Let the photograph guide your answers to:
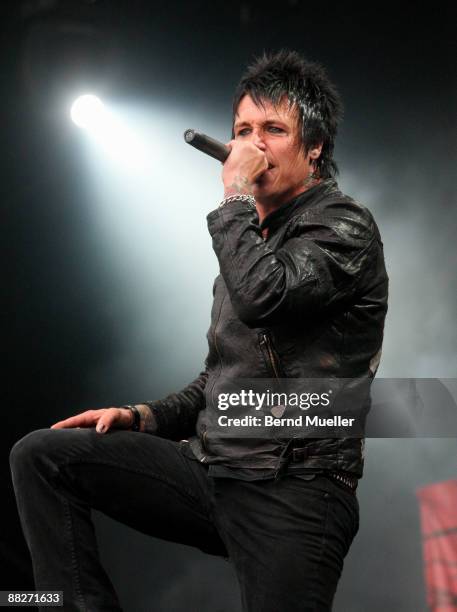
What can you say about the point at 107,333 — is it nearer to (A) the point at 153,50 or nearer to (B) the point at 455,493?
(A) the point at 153,50

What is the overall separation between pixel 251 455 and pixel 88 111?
1979 mm

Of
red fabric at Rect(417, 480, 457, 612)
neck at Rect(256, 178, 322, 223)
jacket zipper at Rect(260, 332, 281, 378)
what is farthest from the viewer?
red fabric at Rect(417, 480, 457, 612)

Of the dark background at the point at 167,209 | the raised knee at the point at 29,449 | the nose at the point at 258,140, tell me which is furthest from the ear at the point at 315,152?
the dark background at the point at 167,209

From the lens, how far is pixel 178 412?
1575 millimetres

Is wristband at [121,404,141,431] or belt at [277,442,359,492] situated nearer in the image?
belt at [277,442,359,492]

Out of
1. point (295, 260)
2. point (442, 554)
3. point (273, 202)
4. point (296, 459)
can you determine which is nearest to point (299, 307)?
point (295, 260)

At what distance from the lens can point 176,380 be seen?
2830 mm

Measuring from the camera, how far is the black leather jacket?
4.19 ft

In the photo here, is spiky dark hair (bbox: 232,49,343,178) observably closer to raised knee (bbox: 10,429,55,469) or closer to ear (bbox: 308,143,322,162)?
ear (bbox: 308,143,322,162)

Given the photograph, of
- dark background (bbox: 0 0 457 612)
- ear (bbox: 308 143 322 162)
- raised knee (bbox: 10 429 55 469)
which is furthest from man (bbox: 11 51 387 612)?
dark background (bbox: 0 0 457 612)

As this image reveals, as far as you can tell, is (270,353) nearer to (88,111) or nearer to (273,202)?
(273,202)

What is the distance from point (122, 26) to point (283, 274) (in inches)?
80.0

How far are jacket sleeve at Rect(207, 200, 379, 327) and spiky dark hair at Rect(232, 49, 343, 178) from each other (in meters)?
0.30

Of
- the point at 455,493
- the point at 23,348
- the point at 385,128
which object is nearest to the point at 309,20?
the point at 385,128
